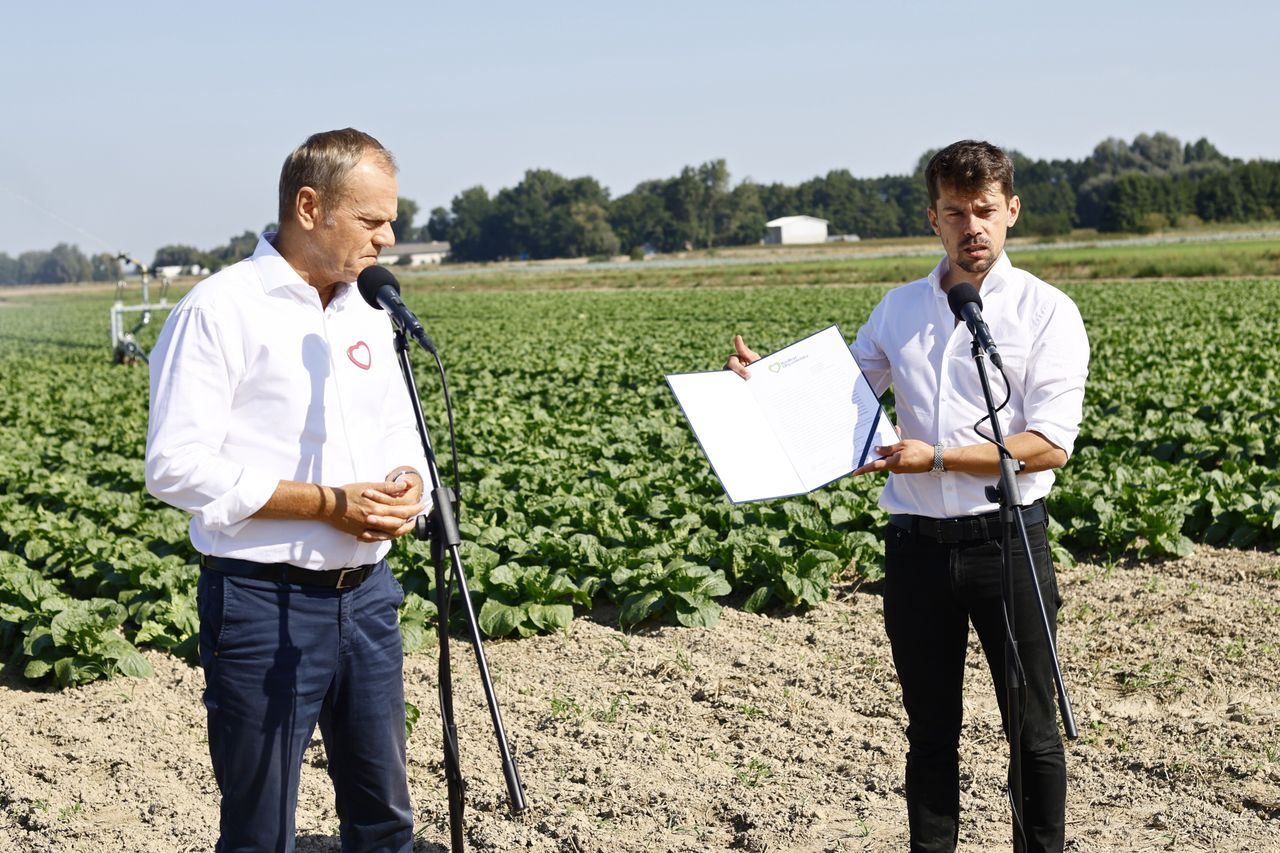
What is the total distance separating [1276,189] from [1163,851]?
96135 mm

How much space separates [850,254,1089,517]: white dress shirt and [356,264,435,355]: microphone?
132cm

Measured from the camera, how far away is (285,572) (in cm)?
281

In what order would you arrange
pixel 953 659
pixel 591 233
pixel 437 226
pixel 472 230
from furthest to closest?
pixel 437 226, pixel 472 230, pixel 591 233, pixel 953 659

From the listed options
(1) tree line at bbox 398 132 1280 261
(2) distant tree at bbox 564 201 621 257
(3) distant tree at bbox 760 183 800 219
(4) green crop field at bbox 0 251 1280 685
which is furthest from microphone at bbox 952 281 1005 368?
(2) distant tree at bbox 564 201 621 257

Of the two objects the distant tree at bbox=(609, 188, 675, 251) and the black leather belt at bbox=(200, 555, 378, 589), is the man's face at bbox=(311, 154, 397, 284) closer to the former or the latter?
the black leather belt at bbox=(200, 555, 378, 589)

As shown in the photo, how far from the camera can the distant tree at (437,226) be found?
412 ft

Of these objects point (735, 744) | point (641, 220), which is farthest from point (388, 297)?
point (641, 220)

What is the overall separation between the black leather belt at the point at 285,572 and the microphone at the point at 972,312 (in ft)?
5.14

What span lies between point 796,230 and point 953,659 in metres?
76.2

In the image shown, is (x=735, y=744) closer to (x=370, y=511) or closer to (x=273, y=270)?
(x=370, y=511)

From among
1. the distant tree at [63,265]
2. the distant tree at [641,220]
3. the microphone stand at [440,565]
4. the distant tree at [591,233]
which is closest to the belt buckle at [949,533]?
the microphone stand at [440,565]

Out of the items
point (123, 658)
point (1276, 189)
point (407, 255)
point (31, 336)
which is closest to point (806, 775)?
point (123, 658)

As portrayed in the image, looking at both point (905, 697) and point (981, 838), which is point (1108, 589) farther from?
point (905, 697)

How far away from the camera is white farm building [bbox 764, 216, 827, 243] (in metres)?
76.8
